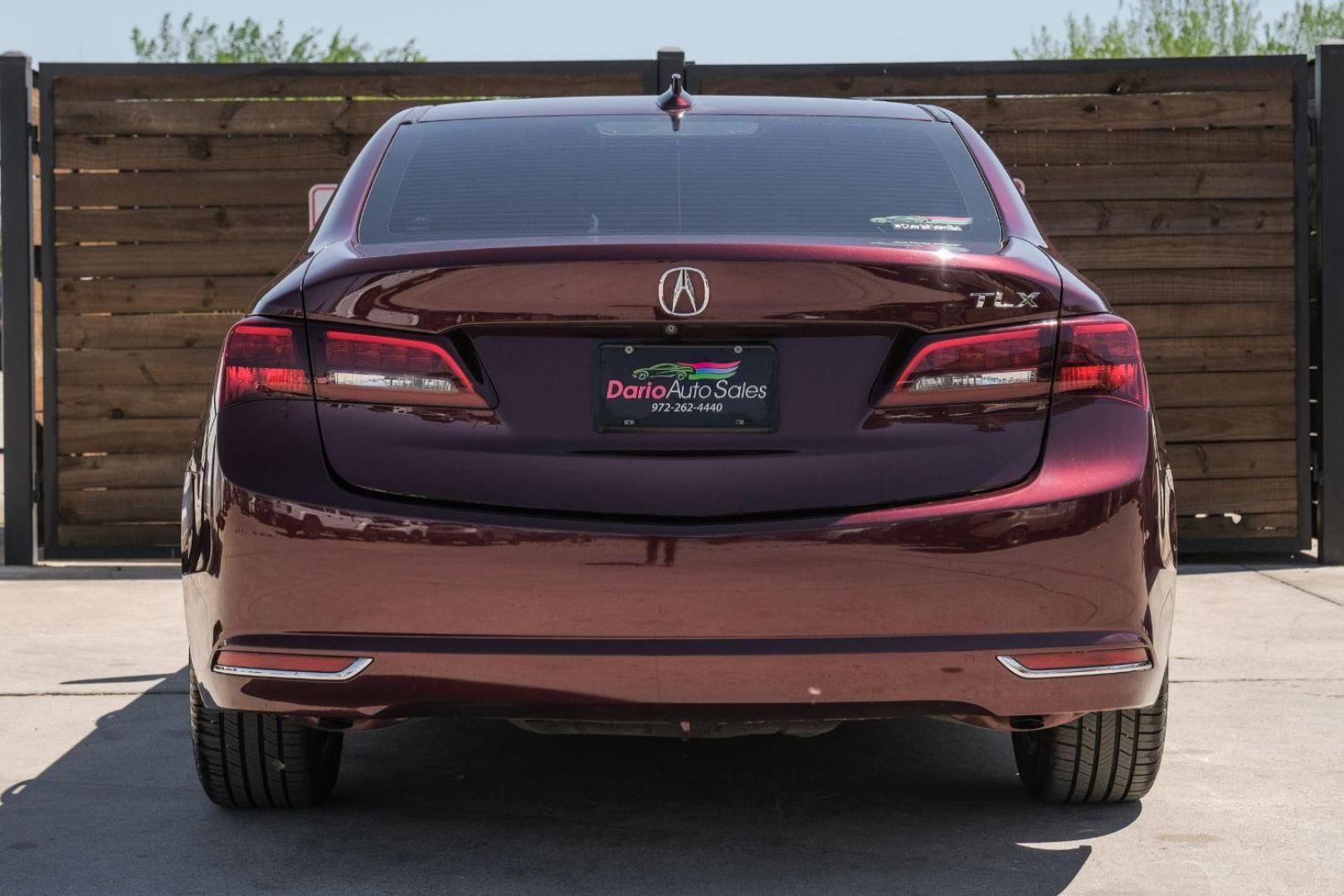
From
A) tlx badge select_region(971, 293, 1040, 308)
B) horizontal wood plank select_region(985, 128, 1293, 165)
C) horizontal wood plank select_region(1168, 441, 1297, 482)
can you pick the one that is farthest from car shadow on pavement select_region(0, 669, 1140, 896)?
horizontal wood plank select_region(985, 128, 1293, 165)

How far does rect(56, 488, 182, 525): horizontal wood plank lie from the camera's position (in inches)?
340

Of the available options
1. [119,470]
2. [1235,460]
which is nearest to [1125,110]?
[1235,460]

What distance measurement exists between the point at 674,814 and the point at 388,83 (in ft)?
18.3

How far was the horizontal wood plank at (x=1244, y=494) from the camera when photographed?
859 centimetres

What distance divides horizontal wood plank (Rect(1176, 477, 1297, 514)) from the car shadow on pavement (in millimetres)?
4208

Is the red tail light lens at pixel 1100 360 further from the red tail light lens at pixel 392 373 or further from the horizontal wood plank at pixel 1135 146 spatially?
the horizontal wood plank at pixel 1135 146

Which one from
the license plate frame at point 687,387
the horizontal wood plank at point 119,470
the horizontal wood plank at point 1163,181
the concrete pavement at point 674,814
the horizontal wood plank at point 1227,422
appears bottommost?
the concrete pavement at point 674,814

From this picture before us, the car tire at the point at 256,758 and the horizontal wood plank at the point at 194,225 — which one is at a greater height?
the horizontal wood plank at the point at 194,225

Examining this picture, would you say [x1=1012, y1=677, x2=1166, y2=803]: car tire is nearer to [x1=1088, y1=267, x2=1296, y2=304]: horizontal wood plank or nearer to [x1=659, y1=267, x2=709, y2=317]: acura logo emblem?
[x1=659, y1=267, x2=709, y2=317]: acura logo emblem

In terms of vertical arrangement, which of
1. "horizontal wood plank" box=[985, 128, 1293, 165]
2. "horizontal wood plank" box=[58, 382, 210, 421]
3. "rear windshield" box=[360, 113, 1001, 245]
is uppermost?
"horizontal wood plank" box=[985, 128, 1293, 165]

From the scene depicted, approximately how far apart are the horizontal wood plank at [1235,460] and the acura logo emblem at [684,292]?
5957 millimetres

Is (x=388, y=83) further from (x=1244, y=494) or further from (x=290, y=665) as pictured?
(x=290, y=665)

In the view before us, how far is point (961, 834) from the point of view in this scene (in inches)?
149

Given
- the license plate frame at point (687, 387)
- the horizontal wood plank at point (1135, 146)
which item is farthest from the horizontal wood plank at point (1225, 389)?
the license plate frame at point (687, 387)
